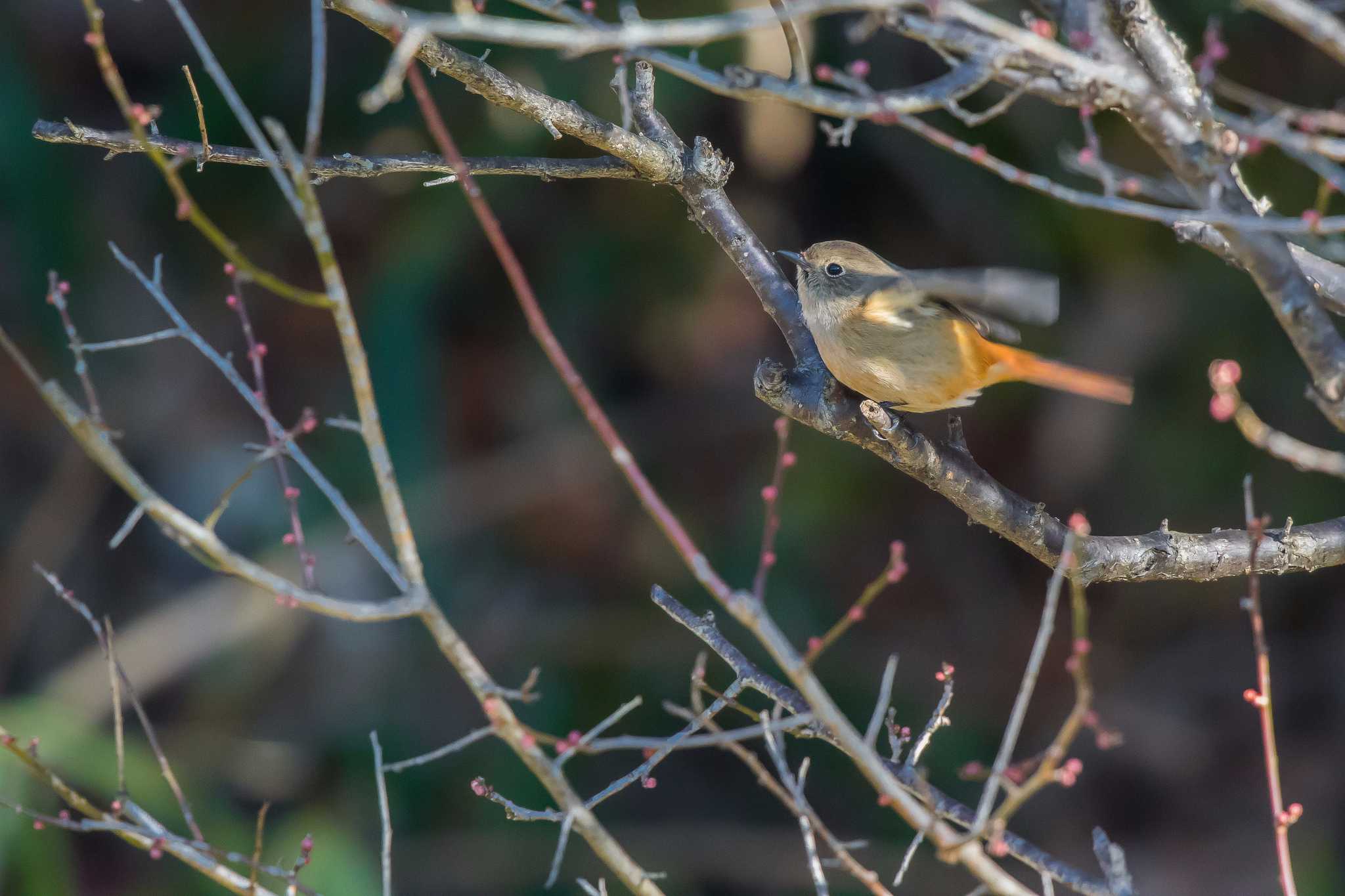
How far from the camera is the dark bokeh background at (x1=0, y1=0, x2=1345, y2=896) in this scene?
205 inches

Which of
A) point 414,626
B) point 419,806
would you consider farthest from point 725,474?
point 419,806

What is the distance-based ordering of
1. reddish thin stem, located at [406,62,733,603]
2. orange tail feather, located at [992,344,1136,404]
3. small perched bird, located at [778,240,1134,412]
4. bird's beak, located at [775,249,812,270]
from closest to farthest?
reddish thin stem, located at [406,62,733,603], orange tail feather, located at [992,344,1136,404], small perched bird, located at [778,240,1134,412], bird's beak, located at [775,249,812,270]

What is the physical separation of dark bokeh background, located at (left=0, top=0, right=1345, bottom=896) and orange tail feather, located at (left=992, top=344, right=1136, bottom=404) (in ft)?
8.21

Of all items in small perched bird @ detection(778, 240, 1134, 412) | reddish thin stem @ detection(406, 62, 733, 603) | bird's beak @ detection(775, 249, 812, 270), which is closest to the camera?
reddish thin stem @ detection(406, 62, 733, 603)

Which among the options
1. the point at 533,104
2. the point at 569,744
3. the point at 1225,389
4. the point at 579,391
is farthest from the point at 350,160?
the point at 1225,389

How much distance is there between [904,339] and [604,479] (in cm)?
323

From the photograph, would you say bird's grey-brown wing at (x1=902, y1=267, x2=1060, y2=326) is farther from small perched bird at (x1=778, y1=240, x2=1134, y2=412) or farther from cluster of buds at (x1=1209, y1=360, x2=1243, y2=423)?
cluster of buds at (x1=1209, y1=360, x2=1243, y2=423)

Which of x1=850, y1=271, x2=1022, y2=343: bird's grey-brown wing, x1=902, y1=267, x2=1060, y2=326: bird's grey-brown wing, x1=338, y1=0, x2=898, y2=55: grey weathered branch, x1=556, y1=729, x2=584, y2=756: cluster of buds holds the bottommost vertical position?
x1=556, y1=729, x2=584, y2=756: cluster of buds

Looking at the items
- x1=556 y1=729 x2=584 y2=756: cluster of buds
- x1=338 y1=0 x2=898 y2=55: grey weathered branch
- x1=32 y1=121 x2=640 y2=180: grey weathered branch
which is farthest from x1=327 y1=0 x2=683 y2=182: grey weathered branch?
x1=556 y1=729 x2=584 y2=756: cluster of buds

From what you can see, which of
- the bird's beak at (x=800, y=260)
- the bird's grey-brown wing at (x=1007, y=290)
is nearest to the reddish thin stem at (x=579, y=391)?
the bird's grey-brown wing at (x=1007, y=290)

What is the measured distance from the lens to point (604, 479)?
5902 mm

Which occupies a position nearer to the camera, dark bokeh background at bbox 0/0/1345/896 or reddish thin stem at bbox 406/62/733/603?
reddish thin stem at bbox 406/62/733/603

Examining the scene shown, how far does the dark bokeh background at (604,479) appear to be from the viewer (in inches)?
205

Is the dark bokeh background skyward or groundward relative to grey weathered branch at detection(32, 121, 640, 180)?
skyward
